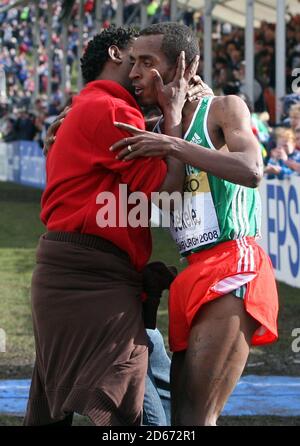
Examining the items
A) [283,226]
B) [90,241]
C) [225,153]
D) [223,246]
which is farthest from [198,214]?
[283,226]

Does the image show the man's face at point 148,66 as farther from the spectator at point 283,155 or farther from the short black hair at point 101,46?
the spectator at point 283,155

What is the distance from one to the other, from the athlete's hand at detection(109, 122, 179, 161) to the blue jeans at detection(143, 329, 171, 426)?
100 centimetres

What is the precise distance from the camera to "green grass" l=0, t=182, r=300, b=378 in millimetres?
8172

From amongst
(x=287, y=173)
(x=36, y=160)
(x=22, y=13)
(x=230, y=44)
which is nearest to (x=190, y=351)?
(x=287, y=173)

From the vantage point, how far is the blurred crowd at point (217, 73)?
11.9 m

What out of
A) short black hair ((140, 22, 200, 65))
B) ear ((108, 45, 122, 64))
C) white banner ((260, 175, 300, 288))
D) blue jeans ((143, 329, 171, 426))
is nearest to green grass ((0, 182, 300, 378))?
white banner ((260, 175, 300, 288))

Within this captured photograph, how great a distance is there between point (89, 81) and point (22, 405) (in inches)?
113

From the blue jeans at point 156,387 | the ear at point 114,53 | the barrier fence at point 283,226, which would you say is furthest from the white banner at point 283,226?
the ear at point 114,53

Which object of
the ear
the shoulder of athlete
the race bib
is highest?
the ear

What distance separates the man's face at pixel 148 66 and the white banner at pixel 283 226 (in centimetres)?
672

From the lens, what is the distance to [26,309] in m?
10.4

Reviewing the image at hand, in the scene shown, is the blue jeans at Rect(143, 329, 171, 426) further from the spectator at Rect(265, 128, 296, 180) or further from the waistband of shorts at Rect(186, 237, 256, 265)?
the spectator at Rect(265, 128, 296, 180)

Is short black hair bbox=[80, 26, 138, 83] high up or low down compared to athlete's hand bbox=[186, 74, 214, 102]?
up

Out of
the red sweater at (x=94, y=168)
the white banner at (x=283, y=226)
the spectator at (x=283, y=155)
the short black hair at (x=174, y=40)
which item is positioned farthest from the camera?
the spectator at (x=283, y=155)
